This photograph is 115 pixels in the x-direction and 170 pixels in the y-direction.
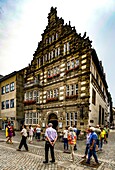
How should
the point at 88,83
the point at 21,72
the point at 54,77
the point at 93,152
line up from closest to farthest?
the point at 93,152 → the point at 88,83 → the point at 54,77 → the point at 21,72

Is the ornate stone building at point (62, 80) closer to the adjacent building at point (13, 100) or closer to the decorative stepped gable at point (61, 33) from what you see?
the decorative stepped gable at point (61, 33)

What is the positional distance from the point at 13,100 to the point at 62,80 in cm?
1413

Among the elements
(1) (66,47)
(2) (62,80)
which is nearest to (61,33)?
(1) (66,47)

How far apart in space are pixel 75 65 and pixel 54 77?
13.8ft

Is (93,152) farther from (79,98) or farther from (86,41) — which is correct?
(86,41)

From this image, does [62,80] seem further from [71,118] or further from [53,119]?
[53,119]

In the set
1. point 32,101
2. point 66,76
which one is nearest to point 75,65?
point 66,76

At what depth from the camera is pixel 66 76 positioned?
83.9 feet

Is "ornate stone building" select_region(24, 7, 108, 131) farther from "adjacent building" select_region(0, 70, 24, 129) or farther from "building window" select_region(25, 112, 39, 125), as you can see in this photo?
"adjacent building" select_region(0, 70, 24, 129)

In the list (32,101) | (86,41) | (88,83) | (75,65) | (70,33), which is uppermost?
(70,33)

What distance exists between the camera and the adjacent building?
3503 cm

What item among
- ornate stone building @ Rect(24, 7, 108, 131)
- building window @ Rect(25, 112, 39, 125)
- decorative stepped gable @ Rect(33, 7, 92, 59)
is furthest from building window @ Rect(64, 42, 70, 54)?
building window @ Rect(25, 112, 39, 125)

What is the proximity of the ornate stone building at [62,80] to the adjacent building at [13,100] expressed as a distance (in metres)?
3.00

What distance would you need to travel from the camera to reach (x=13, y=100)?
1425 inches
